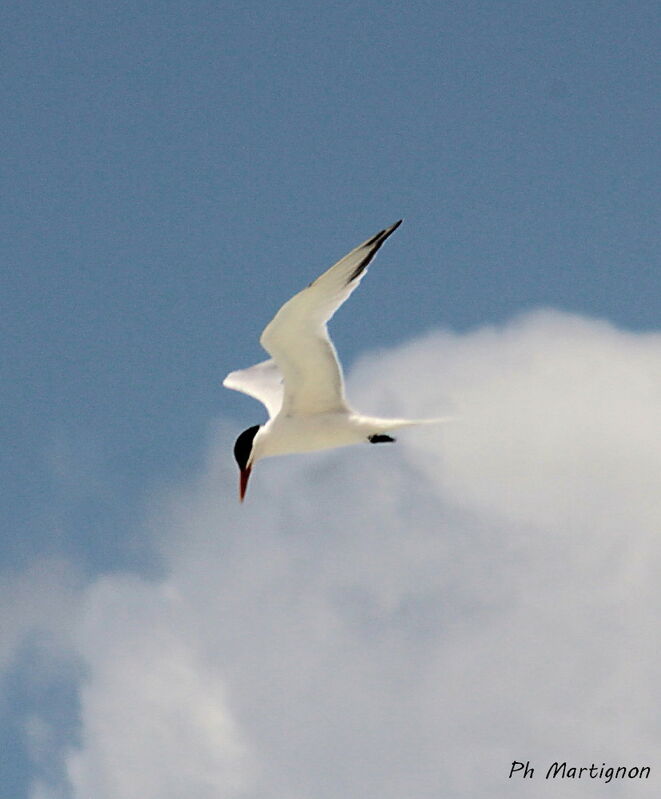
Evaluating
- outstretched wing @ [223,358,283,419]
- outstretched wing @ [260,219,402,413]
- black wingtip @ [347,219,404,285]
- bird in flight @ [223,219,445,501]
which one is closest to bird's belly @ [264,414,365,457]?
bird in flight @ [223,219,445,501]

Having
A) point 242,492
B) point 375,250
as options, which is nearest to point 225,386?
point 242,492

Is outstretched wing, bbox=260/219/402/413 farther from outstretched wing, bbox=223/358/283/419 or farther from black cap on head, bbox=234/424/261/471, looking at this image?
outstretched wing, bbox=223/358/283/419

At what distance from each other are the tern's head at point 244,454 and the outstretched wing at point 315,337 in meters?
0.69

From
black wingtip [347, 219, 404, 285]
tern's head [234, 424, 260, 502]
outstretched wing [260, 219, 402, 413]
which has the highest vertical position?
black wingtip [347, 219, 404, 285]

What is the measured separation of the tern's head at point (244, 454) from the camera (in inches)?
690

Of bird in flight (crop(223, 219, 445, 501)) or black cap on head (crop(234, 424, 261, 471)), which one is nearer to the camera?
bird in flight (crop(223, 219, 445, 501))

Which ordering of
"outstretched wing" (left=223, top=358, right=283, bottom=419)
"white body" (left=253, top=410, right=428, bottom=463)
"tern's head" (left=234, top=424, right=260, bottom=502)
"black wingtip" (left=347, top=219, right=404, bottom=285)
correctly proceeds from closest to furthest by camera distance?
"black wingtip" (left=347, top=219, right=404, bottom=285) < "white body" (left=253, top=410, right=428, bottom=463) < "tern's head" (left=234, top=424, right=260, bottom=502) < "outstretched wing" (left=223, top=358, right=283, bottom=419)

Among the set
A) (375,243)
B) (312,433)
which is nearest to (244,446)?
(312,433)

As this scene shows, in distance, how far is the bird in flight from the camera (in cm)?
1523

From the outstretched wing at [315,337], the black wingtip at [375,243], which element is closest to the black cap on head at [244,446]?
the outstretched wing at [315,337]

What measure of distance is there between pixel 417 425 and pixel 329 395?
1.03 meters

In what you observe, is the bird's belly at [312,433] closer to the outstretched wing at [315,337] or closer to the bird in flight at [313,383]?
the bird in flight at [313,383]

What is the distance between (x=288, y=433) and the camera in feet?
56.4

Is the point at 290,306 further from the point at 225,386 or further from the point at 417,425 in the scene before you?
the point at 225,386
